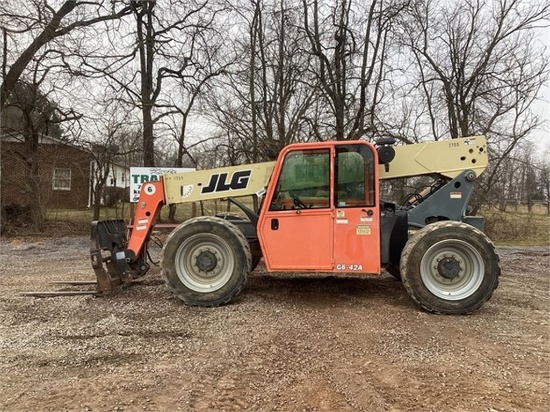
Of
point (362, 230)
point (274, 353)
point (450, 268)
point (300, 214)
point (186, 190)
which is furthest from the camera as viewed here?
point (186, 190)

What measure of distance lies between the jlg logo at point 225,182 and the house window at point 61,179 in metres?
11.6

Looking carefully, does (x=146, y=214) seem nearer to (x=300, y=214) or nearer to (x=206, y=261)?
(x=206, y=261)

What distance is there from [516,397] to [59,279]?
22.9 feet

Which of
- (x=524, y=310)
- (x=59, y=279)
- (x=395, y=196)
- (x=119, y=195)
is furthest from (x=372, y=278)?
(x=119, y=195)

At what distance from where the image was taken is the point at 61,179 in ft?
52.9

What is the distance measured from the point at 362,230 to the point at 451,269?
121 cm

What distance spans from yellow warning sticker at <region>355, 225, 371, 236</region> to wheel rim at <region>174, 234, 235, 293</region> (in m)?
1.70

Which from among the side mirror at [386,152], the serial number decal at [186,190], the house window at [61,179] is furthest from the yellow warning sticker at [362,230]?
the house window at [61,179]

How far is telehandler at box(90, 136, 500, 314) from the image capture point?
5.44 meters

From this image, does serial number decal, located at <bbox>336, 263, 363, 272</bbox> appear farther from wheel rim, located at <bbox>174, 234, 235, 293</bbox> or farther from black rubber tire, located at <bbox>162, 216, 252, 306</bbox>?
wheel rim, located at <bbox>174, 234, 235, 293</bbox>

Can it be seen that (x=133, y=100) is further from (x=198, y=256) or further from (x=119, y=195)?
(x=198, y=256)

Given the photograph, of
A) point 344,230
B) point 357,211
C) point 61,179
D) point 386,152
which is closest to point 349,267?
point 344,230

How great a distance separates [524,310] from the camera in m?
5.70

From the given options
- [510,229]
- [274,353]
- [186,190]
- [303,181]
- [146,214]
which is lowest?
[274,353]
